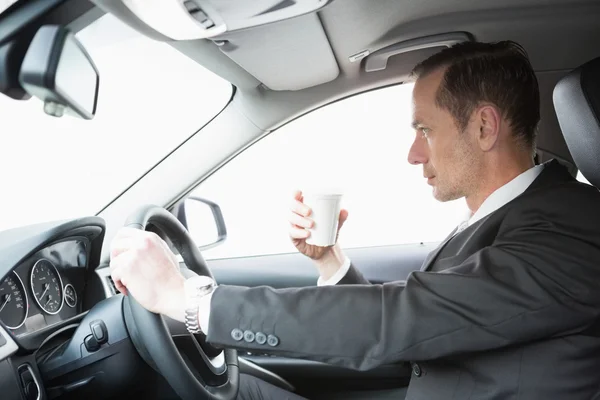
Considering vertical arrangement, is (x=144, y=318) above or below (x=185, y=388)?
above

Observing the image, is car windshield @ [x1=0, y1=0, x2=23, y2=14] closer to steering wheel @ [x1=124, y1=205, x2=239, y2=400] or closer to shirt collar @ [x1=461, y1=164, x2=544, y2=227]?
steering wheel @ [x1=124, y1=205, x2=239, y2=400]

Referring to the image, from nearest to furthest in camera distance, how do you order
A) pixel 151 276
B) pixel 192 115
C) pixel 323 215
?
1. pixel 151 276
2. pixel 323 215
3. pixel 192 115

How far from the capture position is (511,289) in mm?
1098

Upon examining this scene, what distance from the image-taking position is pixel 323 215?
1.32 meters

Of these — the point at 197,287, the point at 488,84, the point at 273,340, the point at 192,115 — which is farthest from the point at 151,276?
the point at 192,115

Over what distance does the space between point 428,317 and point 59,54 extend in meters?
0.71

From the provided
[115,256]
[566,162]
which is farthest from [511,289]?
[566,162]

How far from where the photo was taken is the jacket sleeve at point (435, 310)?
3.60 ft

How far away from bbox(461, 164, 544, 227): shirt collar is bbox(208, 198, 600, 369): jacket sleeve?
0.24 metres

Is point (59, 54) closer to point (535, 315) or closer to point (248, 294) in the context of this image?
point (248, 294)

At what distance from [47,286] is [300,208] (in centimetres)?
70

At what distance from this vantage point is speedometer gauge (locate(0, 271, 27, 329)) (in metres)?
1.44

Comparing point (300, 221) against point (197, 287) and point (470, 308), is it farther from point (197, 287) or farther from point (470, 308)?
point (470, 308)

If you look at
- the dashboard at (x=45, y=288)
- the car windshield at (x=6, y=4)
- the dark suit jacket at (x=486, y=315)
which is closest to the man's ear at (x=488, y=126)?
the dark suit jacket at (x=486, y=315)
